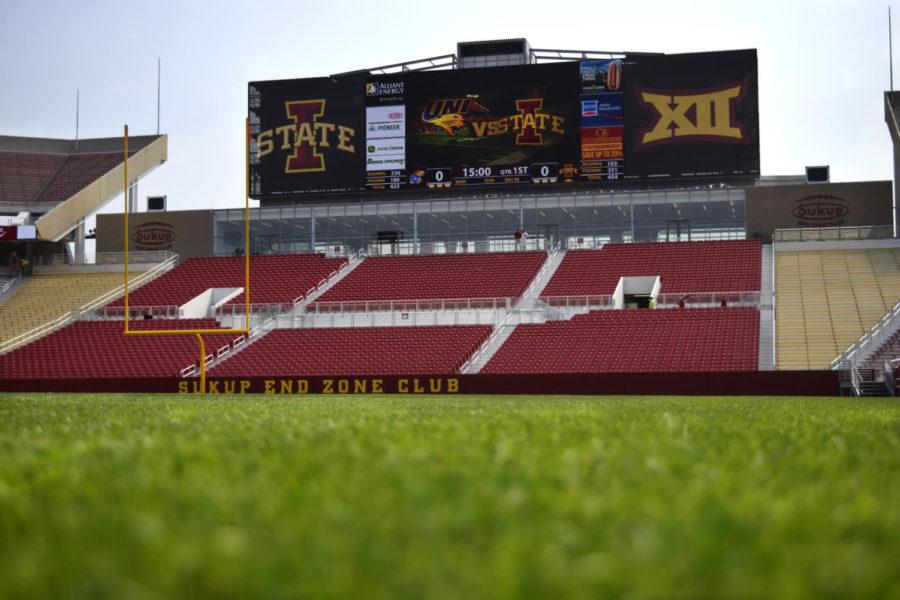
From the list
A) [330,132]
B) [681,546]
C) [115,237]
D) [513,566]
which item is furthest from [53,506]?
[115,237]

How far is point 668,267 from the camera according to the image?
44.2m

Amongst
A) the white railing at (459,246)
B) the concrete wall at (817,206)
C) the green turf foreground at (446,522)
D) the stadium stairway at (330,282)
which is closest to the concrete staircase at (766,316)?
the concrete wall at (817,206)

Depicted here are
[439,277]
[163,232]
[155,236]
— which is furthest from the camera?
[155,236]

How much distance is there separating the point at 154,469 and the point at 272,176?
156 feet

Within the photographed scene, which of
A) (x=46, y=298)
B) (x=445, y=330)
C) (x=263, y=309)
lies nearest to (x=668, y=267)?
(x=445, y=330)

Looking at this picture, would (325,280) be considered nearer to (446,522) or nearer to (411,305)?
(411,305)

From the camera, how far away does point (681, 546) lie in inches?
77.1

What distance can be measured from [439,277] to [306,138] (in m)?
9.92

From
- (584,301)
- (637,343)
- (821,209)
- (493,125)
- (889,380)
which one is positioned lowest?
(889,380)

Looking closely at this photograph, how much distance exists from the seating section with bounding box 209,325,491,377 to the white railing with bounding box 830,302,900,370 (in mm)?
12853

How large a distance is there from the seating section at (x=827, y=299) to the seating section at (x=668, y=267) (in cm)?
152

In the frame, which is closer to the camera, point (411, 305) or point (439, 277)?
point (411, 305)

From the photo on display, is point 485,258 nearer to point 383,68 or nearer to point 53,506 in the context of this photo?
point 383,68

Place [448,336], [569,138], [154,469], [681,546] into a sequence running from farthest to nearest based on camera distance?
[569,138] → [448,336] → [154,469] → [681,546]
